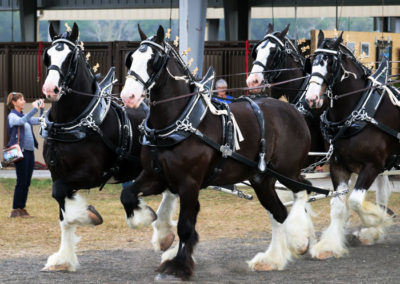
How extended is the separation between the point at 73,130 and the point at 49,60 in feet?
2.12

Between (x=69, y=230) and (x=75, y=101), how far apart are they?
1.15 meters

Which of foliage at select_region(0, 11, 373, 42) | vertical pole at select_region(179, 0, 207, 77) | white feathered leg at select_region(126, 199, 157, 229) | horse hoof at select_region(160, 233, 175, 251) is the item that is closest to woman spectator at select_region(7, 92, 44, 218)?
vertical pole at select_region(179, 0, 207, 77)

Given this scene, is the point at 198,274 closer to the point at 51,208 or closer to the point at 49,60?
the point at 49,60

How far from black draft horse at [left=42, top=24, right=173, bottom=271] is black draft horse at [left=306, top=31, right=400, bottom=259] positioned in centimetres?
179

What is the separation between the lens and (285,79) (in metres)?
8.95

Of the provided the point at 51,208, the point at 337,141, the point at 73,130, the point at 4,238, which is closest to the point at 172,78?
the point at 73,130

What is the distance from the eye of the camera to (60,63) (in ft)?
23.0

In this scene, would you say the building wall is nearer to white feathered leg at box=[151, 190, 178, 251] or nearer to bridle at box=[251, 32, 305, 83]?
bridle at box=[251, 32, 305, 83]

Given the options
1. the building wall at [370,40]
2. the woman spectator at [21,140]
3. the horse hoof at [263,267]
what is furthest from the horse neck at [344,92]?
the building wall at [370,40]

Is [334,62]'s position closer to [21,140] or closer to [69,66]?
[69,66]

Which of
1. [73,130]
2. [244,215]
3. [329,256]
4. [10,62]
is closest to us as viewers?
[73,130]

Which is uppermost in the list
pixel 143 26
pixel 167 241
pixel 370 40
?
pixel 143 26

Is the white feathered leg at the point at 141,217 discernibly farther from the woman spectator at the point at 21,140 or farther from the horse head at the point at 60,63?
the woman spectator at the point at 21,140

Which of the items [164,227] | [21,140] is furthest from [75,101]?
[21,140]
